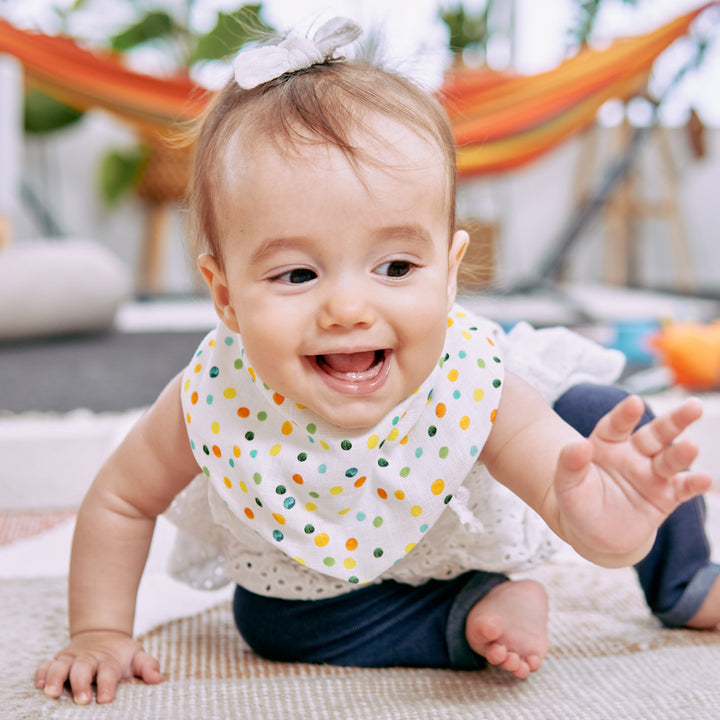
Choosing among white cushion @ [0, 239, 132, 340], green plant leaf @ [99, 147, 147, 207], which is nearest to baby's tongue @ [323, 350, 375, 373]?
white cushion @ [0, 239, 132, 340]

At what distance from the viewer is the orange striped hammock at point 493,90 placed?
1.85 m

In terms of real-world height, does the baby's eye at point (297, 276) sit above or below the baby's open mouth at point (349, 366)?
above

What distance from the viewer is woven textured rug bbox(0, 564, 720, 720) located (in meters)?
0.46

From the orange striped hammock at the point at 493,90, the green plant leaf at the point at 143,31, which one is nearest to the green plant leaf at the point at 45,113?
the green plant leaf at the point at 143,31

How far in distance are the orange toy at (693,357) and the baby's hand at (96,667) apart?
978 mm

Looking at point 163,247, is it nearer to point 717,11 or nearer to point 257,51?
point 717,11

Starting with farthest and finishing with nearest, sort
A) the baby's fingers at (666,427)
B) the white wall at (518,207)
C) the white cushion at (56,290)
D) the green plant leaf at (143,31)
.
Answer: the white wall at (518,207)
the green plant leaf at (143,31)
the white cushion at (56,290)
the baby's fingers at (666,427)

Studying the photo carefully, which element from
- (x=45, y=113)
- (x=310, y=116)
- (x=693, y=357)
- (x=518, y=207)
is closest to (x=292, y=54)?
(x=310, y=116)

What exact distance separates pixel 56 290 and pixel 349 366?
1540 mm

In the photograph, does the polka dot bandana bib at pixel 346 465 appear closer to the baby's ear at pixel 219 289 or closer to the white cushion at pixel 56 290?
the baby's ear at pixel 219 289

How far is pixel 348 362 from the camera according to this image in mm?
465

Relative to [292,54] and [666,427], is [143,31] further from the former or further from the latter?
[666,427]

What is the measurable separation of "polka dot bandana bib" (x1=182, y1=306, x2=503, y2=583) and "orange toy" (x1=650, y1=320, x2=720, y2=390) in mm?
849

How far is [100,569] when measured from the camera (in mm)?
551
